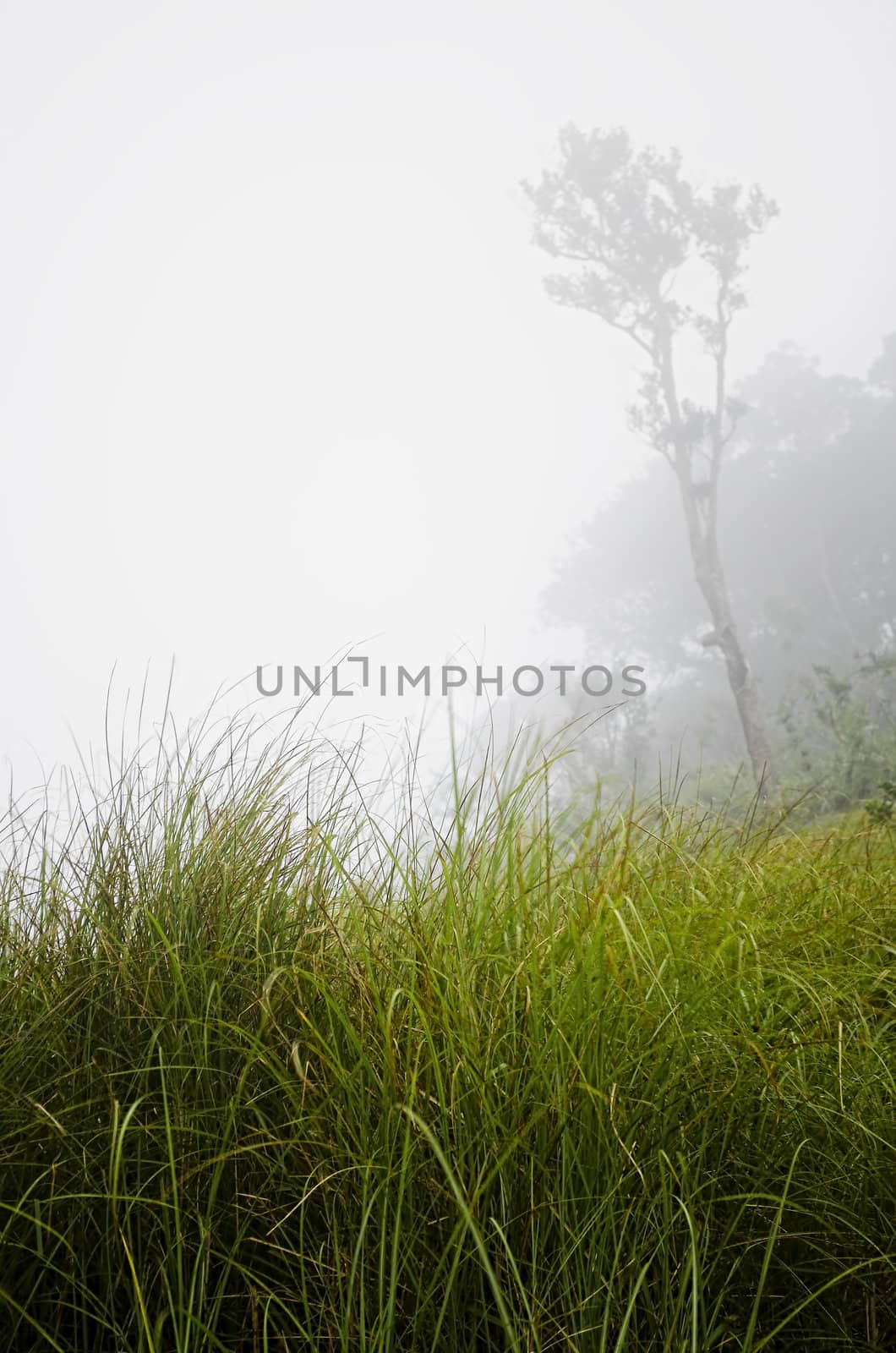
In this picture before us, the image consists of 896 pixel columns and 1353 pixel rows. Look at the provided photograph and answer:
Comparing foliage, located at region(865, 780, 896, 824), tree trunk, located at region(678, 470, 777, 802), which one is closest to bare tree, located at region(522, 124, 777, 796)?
tree trunk, located at region(678, 470, 777, 802)

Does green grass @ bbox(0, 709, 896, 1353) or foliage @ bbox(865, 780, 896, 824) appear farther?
foliage @ bbox(865, 780, 896, 824)

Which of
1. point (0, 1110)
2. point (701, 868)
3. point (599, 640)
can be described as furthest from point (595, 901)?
point (599, 640)

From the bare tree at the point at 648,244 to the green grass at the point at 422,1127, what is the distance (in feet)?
47.3

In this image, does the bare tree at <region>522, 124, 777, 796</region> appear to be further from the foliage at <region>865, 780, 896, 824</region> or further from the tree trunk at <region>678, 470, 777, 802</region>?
the foliage at <region>865, 780, 896, 824</region>

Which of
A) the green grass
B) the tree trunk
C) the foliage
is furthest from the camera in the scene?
the tree trunk

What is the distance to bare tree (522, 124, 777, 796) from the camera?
48.9ft

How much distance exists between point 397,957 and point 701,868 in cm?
94

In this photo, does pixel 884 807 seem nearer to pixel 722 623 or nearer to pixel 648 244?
pixel 722 623

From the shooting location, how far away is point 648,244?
1550 centimetres

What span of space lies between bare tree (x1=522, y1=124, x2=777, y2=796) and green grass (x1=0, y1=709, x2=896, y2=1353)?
1440 centimetres

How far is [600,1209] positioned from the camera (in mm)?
958

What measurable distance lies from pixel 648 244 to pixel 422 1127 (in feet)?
58.1

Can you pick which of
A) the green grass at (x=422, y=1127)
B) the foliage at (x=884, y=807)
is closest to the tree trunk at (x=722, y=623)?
the foliage at (x=884, y=807)

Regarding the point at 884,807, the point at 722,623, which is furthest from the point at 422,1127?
the point at 722,623
